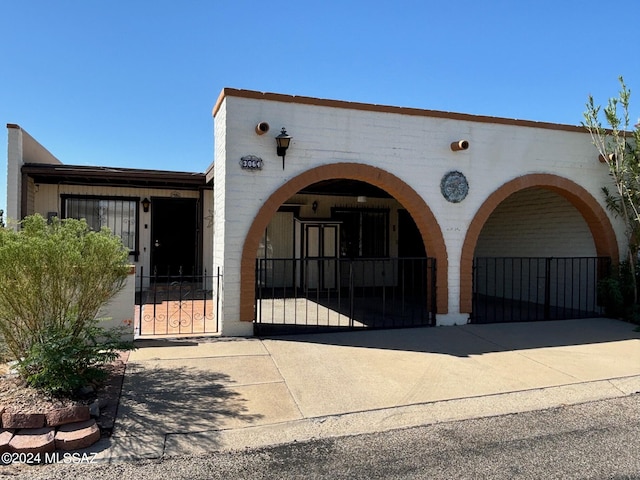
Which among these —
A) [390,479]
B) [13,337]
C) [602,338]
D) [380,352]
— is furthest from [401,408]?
[602,338]

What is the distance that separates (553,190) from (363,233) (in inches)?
216

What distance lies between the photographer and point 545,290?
30.1ft

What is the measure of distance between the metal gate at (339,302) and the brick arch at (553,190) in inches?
26.2

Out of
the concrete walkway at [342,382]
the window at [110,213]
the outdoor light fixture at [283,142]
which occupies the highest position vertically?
the outdoor light fixture at [283,142]

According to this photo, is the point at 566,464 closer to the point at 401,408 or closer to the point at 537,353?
the point at 401,408

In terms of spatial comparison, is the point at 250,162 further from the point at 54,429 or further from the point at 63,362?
the point at 54,429

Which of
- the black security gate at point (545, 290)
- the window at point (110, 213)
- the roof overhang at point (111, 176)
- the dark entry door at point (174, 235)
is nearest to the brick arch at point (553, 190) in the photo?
the black security gate at point (545, 290)

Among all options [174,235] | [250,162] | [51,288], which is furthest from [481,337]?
[174,235]

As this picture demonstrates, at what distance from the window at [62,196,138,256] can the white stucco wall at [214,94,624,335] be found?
521cm

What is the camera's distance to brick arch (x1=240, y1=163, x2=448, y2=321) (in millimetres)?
7082

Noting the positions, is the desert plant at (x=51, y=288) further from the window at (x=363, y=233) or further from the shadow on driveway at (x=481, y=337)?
the window at (x=363, y=233)

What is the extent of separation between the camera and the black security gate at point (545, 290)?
9.05 meters

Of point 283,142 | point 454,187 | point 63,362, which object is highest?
point 283,142

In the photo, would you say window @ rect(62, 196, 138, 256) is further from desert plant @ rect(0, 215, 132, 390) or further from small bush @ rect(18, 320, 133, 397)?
small bush @ rect(18, 320, 133, 397)
